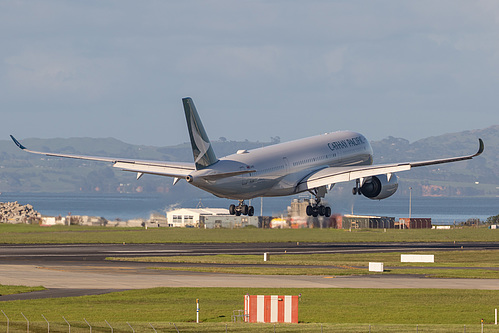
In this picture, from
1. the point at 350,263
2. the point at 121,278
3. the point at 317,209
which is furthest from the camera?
the point at 317,209

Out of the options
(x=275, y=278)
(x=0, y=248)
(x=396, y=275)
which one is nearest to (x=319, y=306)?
(x=275, y=278)

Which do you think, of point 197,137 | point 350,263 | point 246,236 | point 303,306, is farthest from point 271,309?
point 246,236

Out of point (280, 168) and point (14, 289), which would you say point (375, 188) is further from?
point (14, 289)

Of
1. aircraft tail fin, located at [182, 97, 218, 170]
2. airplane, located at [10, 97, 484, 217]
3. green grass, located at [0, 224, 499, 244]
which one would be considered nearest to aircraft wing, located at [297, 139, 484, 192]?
airplane, located at [10, 97, 484, 217]

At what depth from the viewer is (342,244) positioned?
373ft

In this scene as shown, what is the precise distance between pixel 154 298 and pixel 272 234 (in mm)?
65305

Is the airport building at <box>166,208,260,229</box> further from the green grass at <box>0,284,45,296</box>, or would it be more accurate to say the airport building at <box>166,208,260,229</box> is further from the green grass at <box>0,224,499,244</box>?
the green grass at <box>0,284,45,296</box>

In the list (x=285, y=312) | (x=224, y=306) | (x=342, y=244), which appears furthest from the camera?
(x=342, y=244)

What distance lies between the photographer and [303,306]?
5153 cm

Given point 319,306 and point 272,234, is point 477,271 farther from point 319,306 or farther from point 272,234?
point 272,234

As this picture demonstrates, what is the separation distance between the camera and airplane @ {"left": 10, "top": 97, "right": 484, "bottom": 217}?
237ft

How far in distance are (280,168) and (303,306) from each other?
33.5 metres

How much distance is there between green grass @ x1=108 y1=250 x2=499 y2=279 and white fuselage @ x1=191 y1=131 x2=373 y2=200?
23.5 ft

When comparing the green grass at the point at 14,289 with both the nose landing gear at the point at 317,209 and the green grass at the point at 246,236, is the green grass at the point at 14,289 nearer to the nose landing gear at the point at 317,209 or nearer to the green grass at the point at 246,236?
the nose landing gear at the point at 317,209
